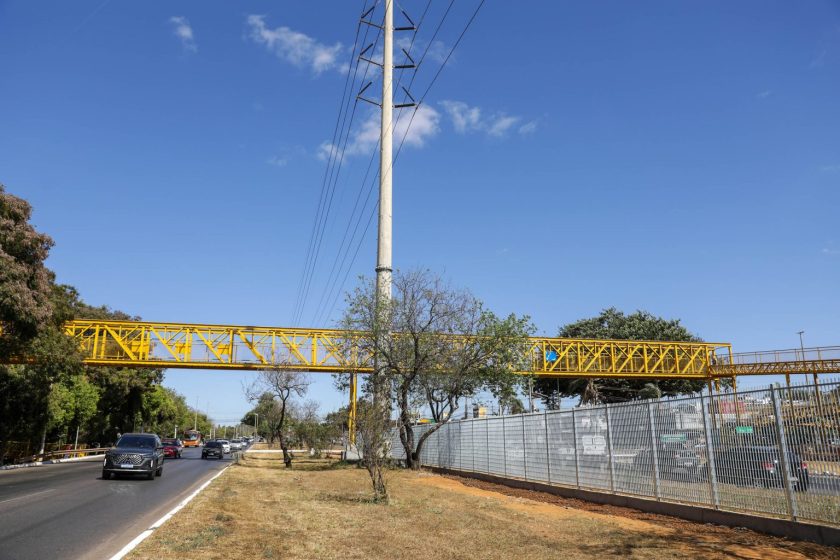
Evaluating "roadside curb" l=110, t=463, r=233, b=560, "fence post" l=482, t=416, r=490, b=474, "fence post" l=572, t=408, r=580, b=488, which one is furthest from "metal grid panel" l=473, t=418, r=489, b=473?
"roadside curb" l=110, t=463, r=233, b=560

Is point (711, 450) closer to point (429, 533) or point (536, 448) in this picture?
point (429, 533)

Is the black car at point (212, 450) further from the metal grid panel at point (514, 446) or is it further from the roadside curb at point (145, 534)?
the roadside curb at point (145, 534)

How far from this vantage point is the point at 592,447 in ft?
56.7

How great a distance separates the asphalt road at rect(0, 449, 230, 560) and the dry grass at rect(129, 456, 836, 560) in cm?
81

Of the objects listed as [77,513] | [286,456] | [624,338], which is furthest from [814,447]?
[624,338]

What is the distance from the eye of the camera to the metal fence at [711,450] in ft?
33.3

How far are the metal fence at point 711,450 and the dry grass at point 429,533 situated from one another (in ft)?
2.72

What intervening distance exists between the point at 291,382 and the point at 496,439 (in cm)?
2254

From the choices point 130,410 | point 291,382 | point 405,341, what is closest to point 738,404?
point 405,341

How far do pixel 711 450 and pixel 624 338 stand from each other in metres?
55.0

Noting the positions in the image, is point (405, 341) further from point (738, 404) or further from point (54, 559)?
point (54, 559)

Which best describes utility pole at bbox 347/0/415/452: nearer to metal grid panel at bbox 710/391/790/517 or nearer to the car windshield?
the car windshield

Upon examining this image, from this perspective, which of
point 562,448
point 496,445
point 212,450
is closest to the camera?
point 562,448

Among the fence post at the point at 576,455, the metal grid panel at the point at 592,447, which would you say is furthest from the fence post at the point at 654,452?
the fence post at the point at 576,455
